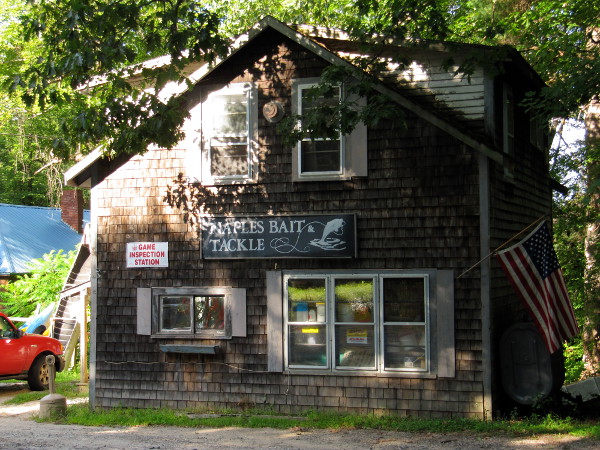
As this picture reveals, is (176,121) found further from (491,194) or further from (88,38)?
(491,194)

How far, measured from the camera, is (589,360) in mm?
18953

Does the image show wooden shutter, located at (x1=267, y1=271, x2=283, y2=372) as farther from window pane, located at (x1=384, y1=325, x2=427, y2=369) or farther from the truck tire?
the truck tire

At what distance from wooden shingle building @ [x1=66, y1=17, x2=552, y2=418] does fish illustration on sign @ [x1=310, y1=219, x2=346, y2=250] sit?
0.02 metres

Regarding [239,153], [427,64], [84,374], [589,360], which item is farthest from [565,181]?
[84,374]

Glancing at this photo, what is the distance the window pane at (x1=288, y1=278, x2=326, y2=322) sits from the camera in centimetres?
1212

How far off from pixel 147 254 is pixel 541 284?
22.2ft

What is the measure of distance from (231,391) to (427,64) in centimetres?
651

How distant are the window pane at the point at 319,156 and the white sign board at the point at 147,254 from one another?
114 inches

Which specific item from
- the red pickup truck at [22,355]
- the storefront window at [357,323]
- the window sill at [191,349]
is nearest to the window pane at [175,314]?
the window sill at [191,349]

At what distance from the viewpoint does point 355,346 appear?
39.1 feet

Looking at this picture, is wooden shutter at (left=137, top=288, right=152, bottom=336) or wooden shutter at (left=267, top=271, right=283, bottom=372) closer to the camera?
wooden shutter at (left=267, top=271, right=283, bottom=372)

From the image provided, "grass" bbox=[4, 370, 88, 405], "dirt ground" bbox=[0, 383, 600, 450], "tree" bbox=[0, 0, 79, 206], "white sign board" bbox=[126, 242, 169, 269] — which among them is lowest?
"grass" bbox=[4, 370, 88, 405]

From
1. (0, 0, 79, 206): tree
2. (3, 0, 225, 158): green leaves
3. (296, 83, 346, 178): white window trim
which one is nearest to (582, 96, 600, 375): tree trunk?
(296, 83, 346, 178): white window trim

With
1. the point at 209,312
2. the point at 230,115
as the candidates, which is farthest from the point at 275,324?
the point at 230,115
